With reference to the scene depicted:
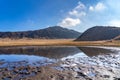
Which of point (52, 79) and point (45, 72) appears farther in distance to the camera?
point (45, 72)

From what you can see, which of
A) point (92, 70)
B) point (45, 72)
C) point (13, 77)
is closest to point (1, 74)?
point (13, 77)

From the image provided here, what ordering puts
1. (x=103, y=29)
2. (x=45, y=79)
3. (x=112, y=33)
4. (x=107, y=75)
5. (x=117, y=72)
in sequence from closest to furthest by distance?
(x=45, y=79) → (x=107, y=75) → (x=117, y=72) → (x=112, y=33) → (x=103, y=29)

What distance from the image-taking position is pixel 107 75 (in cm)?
1817

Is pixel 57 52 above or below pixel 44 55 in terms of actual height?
above

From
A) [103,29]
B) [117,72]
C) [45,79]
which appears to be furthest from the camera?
[103,29]

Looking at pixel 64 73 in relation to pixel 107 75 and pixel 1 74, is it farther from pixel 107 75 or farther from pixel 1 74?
pixel 1 74

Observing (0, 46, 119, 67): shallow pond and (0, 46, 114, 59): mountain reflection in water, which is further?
(0, 46, 114, 59): mountain reflection in water

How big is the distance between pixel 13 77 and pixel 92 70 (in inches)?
333

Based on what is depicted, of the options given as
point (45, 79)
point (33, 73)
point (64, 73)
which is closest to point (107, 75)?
point (64, 73)

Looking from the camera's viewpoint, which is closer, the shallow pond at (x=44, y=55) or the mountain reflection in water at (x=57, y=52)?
the shallow pond at (x=44, y=55)

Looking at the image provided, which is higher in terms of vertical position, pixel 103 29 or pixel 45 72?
pixel 103 29

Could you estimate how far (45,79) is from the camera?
17.1 m

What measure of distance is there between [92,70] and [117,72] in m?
2.64

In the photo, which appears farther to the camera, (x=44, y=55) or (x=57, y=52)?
(x=57, y=52)
